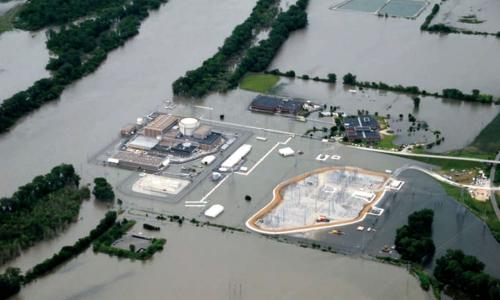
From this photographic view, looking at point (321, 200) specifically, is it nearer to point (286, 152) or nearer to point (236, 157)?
point (286, 152)

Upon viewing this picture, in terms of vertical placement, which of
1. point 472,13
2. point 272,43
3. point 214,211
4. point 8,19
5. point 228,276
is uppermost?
point 472,13

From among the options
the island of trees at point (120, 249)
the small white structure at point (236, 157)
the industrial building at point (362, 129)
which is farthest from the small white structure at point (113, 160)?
the industrial building at point (362, 129)

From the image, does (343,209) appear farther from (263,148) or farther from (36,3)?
(36,3)

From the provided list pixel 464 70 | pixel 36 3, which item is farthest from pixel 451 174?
pixel 36 3

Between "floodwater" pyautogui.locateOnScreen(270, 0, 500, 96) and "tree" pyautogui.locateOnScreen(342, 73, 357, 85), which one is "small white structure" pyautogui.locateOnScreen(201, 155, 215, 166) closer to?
"tree" pyautogui.locateOnScreen(342, 73, 357, 85)

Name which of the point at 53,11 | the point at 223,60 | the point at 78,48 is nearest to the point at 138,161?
the point at 223,60
